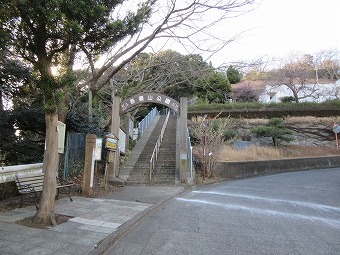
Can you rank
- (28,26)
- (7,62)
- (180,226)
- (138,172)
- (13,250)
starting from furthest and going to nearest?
(138,172)
(7,62)
(180,226)
(28,26)
(13,250)

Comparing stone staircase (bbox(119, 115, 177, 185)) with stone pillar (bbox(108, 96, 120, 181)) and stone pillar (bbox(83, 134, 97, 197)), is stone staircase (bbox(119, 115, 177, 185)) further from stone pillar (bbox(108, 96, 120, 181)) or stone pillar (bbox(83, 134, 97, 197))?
stone pillar (bbox(83, 134, 97, 197))

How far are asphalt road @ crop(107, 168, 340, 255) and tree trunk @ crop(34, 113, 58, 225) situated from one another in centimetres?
159

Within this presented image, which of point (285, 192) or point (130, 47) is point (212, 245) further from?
point (130, 47)

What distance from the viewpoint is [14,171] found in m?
7.49

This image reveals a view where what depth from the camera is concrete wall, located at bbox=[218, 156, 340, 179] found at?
15586 millimetres

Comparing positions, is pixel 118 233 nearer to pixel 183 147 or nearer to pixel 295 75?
pixel 183 147

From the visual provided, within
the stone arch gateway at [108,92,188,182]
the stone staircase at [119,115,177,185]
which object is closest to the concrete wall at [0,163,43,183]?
the stone staircase at [119,115,177,185]

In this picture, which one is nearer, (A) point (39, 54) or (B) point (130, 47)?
(A) point (39, 54)

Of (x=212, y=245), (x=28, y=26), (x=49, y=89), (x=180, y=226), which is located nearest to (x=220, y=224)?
(x=180, y=226)

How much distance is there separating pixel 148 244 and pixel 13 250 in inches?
82.4

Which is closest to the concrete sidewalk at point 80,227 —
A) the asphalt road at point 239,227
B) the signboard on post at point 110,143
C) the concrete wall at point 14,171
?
the asphalt road at point 239,227

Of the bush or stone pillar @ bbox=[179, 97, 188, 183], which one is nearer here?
stone pillar @ bbox=[179, 97, 188, 183]

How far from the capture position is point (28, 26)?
5375 mm

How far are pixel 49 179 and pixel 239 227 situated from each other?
4079mm
